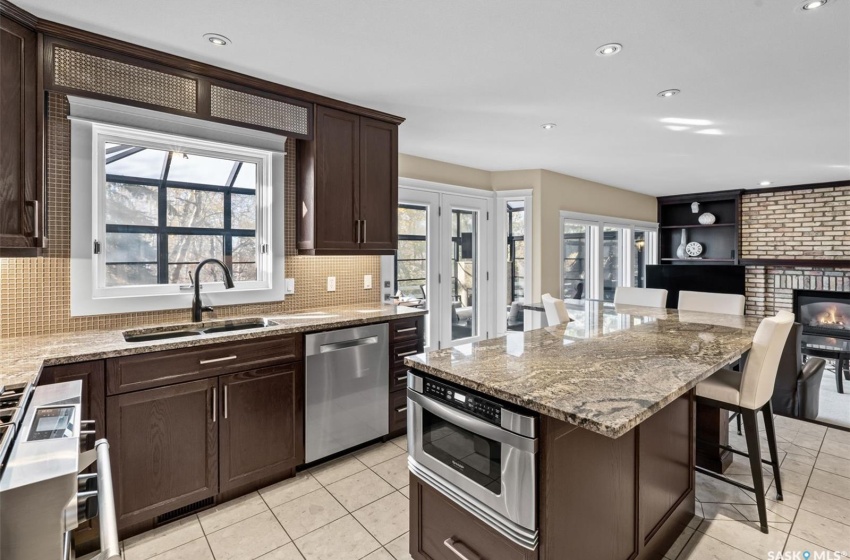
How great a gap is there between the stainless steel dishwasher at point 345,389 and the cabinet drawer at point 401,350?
0.19 feet

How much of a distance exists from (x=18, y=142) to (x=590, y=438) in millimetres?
2722

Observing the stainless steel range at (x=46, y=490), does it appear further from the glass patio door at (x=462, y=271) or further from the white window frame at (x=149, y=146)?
the glass patio door at (x=462, y=271)

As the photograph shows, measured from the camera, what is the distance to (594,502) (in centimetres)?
151

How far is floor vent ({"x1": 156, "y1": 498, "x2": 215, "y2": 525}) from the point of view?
2.23 meters

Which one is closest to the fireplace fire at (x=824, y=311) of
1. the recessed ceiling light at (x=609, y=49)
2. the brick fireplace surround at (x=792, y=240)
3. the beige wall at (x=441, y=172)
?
the brick fireplace surround at (x=792, y=240)

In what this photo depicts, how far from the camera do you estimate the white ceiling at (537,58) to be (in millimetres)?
1845

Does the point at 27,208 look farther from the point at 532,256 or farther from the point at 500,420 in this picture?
the point at 532,256

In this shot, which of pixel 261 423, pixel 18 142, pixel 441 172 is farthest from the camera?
pixel 441 172

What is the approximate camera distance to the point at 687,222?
728cm

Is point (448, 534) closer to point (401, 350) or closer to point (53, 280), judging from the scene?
point (401, 350)

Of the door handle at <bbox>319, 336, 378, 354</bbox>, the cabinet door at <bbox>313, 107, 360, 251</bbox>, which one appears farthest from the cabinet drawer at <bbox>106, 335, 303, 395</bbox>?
the cabinet door at <bbox>313, 107, 360, 251</bbox>

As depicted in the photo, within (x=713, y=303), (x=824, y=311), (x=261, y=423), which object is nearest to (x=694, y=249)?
(x=824, y=311)

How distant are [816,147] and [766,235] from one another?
2928 millimetres

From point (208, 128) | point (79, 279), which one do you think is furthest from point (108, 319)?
point (208, 128)
